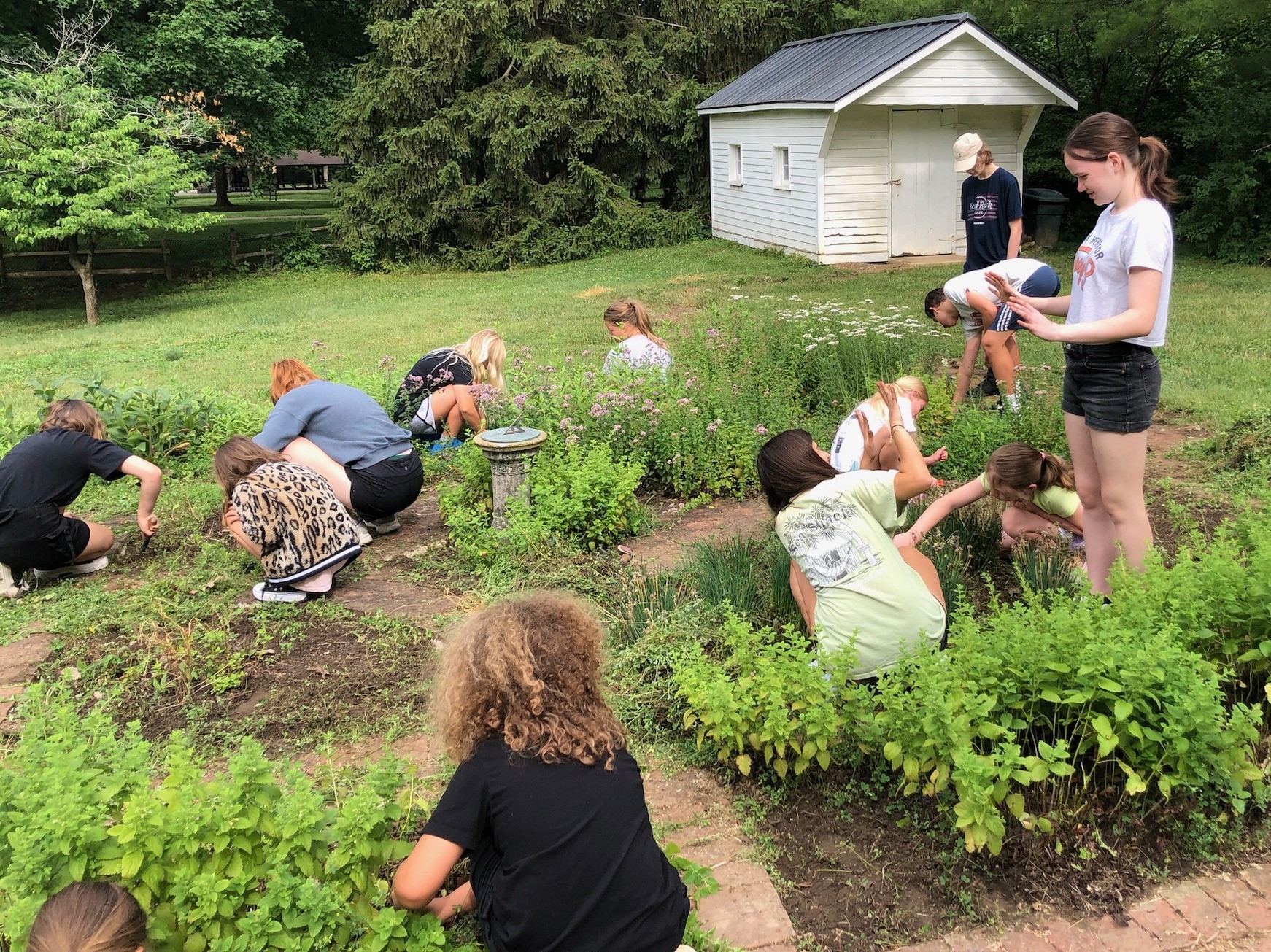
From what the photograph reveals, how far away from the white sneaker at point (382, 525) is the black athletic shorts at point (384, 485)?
0.17 ft

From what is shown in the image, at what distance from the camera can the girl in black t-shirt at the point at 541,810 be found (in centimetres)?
213

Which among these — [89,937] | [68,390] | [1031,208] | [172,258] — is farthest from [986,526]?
[172,258]

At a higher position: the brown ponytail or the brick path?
the brown ponytail

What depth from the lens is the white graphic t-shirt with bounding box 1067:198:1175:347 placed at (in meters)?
3.44

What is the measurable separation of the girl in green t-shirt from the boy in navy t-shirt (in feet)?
11.9

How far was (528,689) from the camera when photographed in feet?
7.30

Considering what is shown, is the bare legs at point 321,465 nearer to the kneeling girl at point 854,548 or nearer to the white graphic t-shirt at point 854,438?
the white graphic t-shirt at point 854,438

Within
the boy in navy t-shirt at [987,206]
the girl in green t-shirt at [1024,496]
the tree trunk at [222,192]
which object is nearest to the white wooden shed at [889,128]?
the boy in navy t-shirt at [987,206]

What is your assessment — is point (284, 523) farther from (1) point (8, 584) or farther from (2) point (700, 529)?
(2) point (700, 529)

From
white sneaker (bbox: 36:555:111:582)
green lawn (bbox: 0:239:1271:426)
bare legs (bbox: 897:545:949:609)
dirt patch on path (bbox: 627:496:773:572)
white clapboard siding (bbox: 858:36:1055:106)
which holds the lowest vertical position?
white sneaker (bbox: 36:555:111:582)

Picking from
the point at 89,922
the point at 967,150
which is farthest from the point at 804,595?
the point at 967,150

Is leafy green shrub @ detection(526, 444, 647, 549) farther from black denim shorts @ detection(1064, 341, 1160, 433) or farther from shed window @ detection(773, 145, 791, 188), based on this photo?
shed window @ detection(773, 145, 791, 188)

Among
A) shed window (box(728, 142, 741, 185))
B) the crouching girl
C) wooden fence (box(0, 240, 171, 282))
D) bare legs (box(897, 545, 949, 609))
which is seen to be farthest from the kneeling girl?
shed window (box(728, 142, 741, 185))

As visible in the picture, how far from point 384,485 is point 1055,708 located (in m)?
3.80
